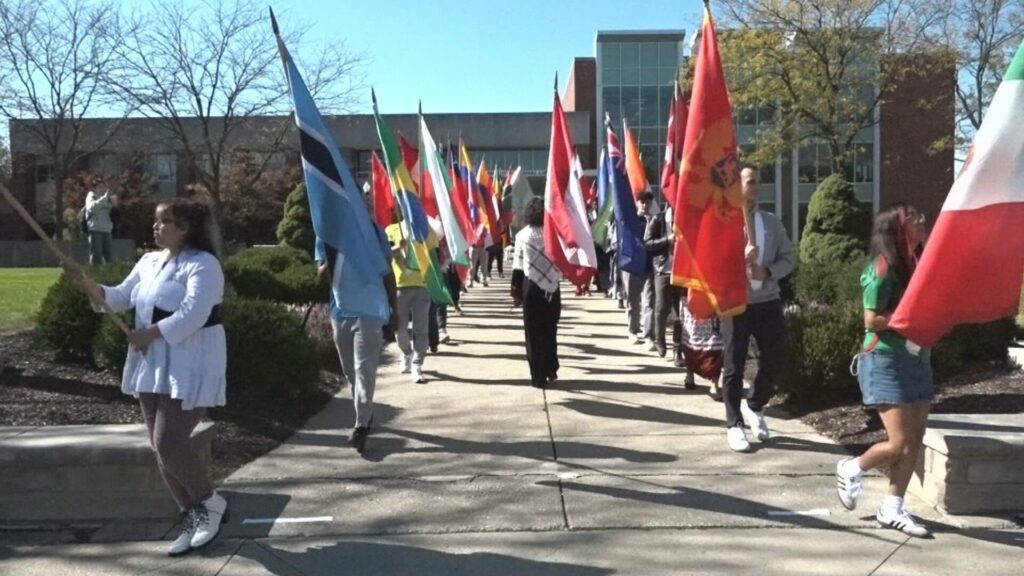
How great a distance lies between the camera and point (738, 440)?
660cm

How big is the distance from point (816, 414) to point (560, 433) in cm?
210

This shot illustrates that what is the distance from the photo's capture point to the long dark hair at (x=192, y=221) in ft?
15.8

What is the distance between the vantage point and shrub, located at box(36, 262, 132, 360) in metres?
9.02

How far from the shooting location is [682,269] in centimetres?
623

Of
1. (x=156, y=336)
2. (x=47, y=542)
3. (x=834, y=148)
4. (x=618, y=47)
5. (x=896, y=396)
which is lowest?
(x=47, y=542)

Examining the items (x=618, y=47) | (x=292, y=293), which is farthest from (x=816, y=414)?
(x=618, y=47)

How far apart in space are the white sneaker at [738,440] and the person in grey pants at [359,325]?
2.50 meters

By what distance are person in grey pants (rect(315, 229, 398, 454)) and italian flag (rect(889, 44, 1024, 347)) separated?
3340 mm

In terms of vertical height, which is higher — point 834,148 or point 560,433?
point 834,148

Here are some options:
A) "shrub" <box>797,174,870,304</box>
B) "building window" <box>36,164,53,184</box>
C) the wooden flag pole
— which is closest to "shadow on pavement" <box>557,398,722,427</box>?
the wooden flag pole

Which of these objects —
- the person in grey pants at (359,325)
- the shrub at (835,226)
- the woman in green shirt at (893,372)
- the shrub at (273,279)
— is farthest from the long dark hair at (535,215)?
the shrub at (835,226)

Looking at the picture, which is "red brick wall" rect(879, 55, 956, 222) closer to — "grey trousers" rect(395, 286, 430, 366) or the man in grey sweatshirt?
"grey trousers" rect(395, 286, 430, 366)

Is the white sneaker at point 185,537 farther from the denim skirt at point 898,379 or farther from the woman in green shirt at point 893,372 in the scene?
the denim skirt at point 898,379

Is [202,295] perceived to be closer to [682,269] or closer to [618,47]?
[682,269]
